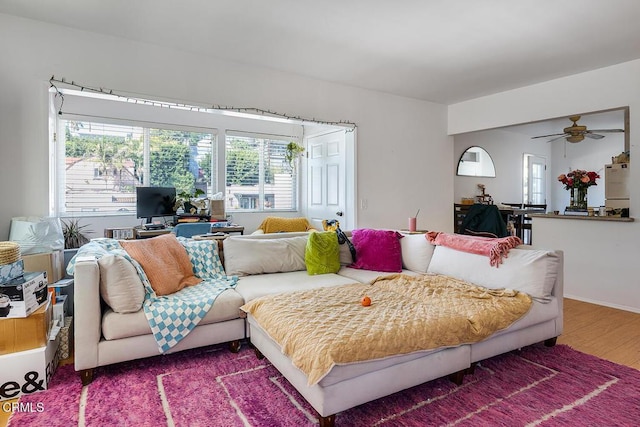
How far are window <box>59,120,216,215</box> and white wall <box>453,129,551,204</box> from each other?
4140mm

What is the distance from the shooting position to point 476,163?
6473 millimetres

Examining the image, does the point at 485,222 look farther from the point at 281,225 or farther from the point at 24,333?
the point at 24,333

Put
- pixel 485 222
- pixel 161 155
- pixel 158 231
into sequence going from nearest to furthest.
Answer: pixel 158 231 < pixel 161 155 < pixel 485 222

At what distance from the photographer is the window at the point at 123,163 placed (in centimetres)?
433

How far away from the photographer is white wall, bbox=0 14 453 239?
9.45 ft

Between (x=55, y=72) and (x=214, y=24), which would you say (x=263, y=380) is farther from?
(x=55, y=72)

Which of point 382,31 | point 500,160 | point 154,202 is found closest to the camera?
point 382,31

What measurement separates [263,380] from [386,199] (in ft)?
10.5

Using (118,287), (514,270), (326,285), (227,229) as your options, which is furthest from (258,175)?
(514,270)

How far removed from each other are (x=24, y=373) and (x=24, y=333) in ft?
0.71

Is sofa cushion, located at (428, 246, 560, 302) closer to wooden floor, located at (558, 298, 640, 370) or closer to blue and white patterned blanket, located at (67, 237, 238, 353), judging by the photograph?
wooden floor, located at (558, 298, 640, 370)

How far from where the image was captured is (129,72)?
3246mm

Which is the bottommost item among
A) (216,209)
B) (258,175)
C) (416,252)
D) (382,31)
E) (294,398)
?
(294,398)

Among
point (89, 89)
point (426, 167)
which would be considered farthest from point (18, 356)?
point (426, 167)
